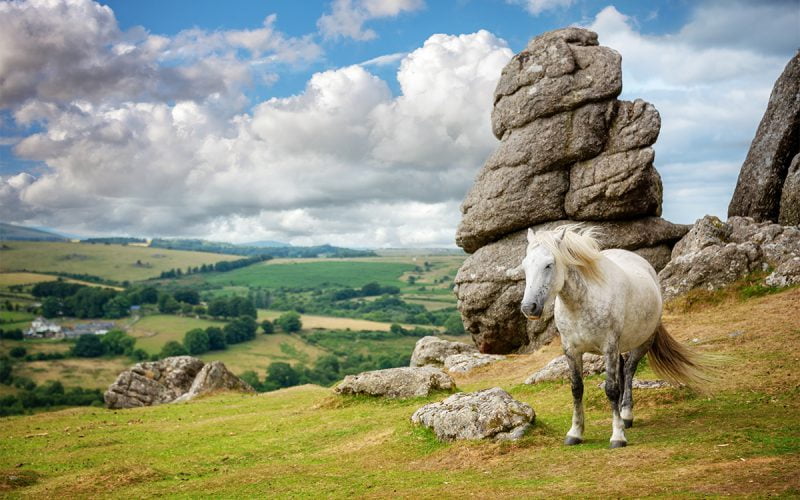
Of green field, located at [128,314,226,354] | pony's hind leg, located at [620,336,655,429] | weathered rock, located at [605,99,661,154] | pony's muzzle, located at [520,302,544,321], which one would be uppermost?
weathered rock, located at [605,99,661,154]

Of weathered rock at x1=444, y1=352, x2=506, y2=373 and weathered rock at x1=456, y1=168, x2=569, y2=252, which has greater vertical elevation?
weathered rock at x1=456, y1=168, x2=569, y2=252

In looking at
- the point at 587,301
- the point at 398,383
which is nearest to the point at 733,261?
the point at 398,383

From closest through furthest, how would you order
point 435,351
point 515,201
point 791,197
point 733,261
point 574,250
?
1. point 574,250
2. point 733,261
3. point 791,197
4. point 515,201
5. point 435,351

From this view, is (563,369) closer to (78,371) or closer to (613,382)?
(613,382)

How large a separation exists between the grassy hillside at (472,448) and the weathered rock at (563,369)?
627 millimetres

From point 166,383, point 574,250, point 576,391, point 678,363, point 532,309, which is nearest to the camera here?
point 532,309

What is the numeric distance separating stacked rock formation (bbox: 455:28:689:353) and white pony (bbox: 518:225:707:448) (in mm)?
19471

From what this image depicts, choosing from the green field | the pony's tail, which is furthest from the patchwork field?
the pony's tail

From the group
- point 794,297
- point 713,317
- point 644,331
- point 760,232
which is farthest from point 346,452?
point 760,232

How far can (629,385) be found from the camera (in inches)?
Answer: 579

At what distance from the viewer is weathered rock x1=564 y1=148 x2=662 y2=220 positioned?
3319 cm

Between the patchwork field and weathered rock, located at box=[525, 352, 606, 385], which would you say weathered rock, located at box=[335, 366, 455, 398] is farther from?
the patchwork field

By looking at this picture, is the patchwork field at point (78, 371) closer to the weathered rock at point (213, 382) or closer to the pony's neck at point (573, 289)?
the weathered rock at point (213, 382)

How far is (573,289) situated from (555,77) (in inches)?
1014
